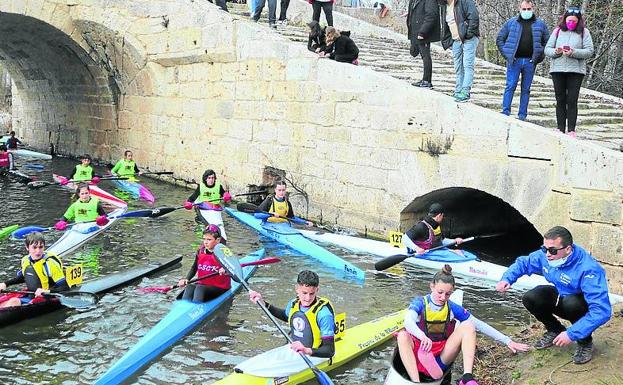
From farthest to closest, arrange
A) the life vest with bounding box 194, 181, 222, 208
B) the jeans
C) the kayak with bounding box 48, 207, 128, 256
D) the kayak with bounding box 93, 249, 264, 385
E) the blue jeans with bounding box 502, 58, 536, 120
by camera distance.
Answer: the jeans, the life vest with bounding box 194, 181, 222, 208, the kayak with bounding box 48, 207, 128, 256, the blue jeans with bounding box 502, 58, 536, 120, the kayak with bounding box 93, 249, 264, 385

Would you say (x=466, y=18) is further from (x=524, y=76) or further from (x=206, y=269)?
(x=206, y=269)

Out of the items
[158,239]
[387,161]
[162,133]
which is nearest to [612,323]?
[387,161]

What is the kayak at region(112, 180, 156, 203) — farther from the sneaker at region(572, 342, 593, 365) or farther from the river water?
the sneaker at region(572, 342, 593, 365)

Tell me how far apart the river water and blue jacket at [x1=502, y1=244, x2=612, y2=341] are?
175cm

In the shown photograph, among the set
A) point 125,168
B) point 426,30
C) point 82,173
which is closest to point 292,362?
point 426,30

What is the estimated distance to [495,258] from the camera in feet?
36.2

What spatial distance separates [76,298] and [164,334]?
132cm

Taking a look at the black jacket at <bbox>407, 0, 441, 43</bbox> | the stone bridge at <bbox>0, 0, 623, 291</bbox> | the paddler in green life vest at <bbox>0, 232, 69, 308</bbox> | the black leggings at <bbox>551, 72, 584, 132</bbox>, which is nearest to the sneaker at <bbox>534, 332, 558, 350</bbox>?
the stone bridge at <bbox>0, 0, 623, 291</bbox>

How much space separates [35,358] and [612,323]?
5.31 metres

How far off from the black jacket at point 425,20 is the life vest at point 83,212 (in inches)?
223

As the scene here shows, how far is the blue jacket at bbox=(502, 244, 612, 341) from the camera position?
530 centimetres

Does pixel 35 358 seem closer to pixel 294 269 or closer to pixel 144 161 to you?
pixel 294 269

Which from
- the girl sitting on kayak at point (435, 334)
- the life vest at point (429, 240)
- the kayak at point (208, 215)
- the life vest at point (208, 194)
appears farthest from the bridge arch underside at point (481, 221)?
the girl sitting on kayak at point (435, 334)

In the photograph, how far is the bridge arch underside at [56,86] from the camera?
17.6 meters
